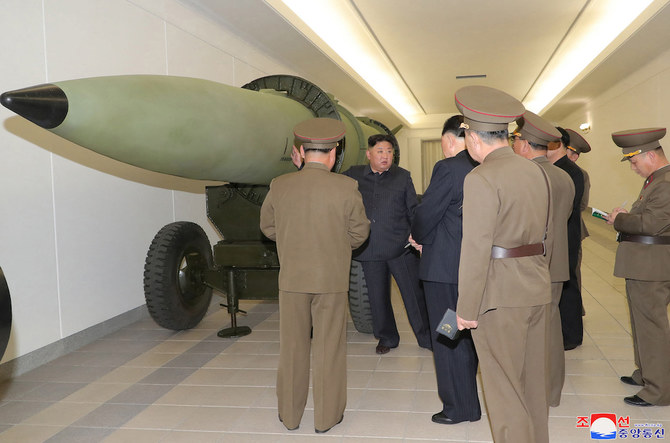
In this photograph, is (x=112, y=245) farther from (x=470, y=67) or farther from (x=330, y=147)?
(x=470, y=67)

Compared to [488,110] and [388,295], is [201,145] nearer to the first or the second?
[488,110]

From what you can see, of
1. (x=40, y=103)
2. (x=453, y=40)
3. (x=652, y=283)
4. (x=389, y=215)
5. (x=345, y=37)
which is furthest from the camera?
(x=453, y=40)

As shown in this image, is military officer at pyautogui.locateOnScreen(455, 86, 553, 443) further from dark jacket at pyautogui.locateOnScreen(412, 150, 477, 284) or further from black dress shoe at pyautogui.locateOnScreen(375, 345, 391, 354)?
black dress shoe at pyautogui.locateOnScreen(375, 345, 391, 354)

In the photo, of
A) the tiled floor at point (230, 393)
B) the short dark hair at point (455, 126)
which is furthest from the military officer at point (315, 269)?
the short dark hair at point (455, 126)

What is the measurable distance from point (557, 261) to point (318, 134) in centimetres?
143

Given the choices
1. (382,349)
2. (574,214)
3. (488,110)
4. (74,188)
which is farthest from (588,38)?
(488,110)

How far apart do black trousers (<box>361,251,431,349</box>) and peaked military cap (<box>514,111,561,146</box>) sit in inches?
58.5

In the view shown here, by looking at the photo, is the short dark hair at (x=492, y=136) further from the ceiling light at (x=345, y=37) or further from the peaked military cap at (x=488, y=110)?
the ceiling light at (x=345, y=37)

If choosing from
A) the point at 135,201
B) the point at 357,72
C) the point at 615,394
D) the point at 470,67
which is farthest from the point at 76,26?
the point at 470,67

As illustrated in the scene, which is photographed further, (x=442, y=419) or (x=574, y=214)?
(x=574, y=214)

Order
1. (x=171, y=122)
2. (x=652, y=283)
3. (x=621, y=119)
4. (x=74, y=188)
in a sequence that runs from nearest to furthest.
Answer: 1. (x=171, y=122)
2. (x=652, y=283)
3. (x=74, y=188)
4. (x=621, y=119)

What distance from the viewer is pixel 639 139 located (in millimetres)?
3258

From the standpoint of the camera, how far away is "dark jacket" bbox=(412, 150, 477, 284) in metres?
2.91

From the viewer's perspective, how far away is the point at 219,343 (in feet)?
15.3
